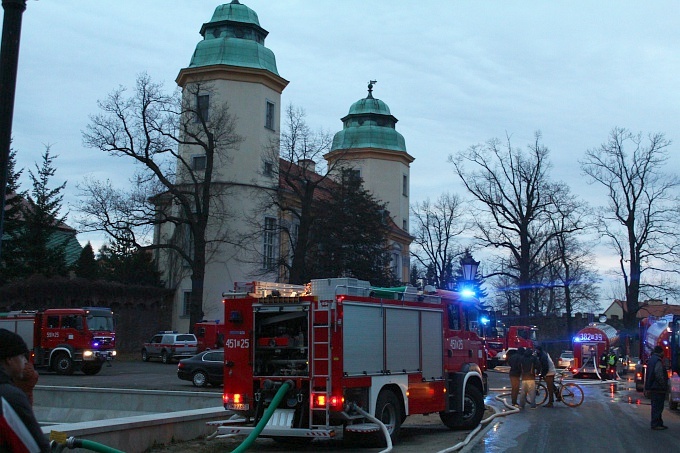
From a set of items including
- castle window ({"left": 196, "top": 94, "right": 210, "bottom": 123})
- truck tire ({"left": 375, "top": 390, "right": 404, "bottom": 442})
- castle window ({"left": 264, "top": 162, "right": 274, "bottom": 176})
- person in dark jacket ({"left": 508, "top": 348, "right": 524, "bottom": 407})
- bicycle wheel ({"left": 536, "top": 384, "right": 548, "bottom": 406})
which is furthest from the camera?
castle window ({"left": 264, "top": 162, "right": 274, "bottom": 176})

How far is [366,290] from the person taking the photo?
13367 mm

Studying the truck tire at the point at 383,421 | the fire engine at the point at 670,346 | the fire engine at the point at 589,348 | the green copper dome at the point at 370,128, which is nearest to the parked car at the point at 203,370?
the fire engine at the point at 670,346

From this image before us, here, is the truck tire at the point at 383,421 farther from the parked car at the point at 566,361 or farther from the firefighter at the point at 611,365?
the parked car at the point at 566,361

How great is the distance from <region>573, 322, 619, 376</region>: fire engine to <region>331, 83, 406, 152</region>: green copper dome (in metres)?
39.2

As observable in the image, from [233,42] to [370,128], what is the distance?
83.3ft

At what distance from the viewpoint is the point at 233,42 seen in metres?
56.3

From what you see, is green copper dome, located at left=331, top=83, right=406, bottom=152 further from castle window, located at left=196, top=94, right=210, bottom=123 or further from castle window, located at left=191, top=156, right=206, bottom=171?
castle window, located at left=196, top=94, right=210, bottom=123

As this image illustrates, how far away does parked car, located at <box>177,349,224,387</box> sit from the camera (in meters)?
28.3

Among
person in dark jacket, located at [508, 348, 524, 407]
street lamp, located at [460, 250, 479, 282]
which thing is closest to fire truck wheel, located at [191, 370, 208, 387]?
street lamp, located at [460, 250, 479, 282]

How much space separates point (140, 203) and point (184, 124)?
6.24 meters

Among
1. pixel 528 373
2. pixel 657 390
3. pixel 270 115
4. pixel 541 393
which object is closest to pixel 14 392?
pixel 657 390

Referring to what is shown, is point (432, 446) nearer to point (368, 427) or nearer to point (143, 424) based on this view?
point (368, 427)

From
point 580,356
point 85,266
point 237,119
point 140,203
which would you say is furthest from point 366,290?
point 85,266

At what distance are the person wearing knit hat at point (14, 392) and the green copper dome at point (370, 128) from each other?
73680 mm
